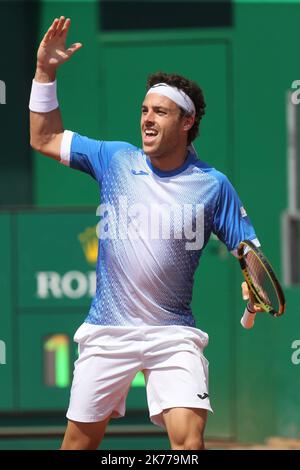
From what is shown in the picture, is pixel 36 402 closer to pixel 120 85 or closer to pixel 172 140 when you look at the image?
pixel 120 85

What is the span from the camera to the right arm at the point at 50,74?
5.62 m

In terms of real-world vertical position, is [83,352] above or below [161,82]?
below

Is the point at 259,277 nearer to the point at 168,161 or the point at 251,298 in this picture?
the point at 251,298

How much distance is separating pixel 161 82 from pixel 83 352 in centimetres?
122

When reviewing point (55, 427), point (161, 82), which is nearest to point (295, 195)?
point (55, 427)

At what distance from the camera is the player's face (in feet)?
18.4

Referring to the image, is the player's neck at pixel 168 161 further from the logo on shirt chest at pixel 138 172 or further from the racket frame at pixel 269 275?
the racket frame at pixel 269 275

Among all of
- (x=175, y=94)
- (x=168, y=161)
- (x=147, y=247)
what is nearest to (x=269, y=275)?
(x=147, y=247)

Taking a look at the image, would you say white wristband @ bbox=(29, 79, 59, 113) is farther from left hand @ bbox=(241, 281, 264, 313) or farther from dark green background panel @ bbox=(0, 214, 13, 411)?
dark green background panel @ bbox=(0, 214, 13, 411)

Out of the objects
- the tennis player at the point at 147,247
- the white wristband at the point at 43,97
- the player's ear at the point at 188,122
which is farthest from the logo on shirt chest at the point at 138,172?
the white wristband at the point at 43,97

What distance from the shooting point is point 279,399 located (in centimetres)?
876

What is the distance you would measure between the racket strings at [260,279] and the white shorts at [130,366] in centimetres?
34

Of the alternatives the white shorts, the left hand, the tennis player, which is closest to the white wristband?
the tennis player

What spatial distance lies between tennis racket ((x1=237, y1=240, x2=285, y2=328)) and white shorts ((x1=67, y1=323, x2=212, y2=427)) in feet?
1.08
